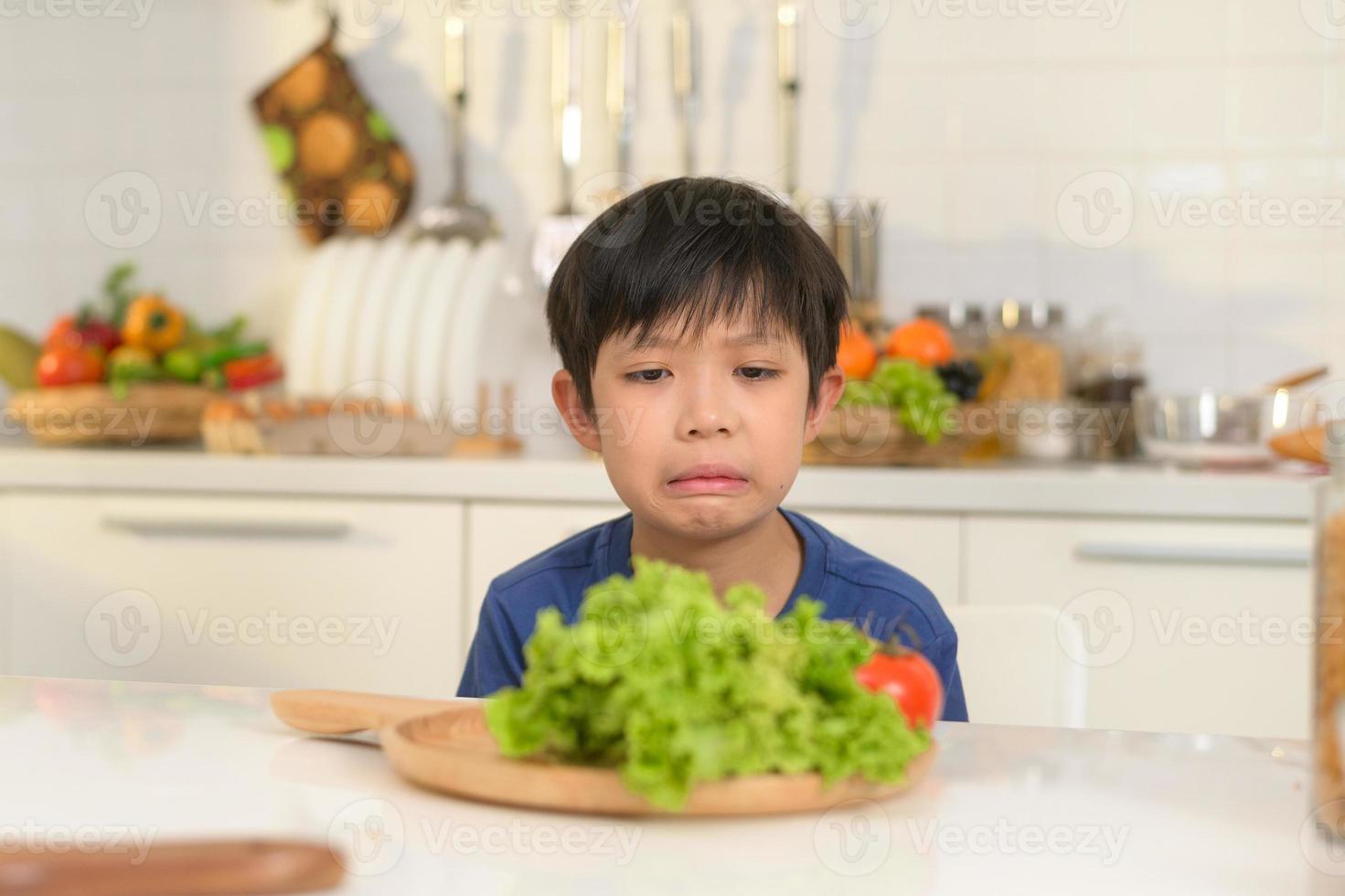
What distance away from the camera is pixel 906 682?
0.64m

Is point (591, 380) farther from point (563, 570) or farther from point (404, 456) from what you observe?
point (404, 456)

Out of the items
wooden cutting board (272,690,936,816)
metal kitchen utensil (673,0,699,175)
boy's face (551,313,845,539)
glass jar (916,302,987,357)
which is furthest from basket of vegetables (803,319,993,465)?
wooden cutting board (272,690,936,816)

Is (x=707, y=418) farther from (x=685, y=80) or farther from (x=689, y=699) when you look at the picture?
(x=685, y=80)

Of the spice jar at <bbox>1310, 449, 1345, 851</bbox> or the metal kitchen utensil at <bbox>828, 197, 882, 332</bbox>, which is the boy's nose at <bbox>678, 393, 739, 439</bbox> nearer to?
the spice jar at <bbox>1310, 449, 1345, 851</bbox>

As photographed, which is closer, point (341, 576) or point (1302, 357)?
point (341, 576)

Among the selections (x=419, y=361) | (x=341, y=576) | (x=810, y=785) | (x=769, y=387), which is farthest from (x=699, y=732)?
(x=419, y=361)

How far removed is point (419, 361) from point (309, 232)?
0.44 metres

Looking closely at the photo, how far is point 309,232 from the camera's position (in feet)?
8.24

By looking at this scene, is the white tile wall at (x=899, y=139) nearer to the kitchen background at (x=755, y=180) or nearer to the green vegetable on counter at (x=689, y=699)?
the kitchen background at (x=755, y=180)

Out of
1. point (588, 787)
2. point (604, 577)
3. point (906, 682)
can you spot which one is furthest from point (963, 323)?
point (588, 787)

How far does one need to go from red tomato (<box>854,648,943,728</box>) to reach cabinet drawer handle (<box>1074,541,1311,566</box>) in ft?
3.75

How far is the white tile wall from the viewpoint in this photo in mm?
2236

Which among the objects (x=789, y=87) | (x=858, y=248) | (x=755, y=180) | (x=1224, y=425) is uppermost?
(x=789, y=87)

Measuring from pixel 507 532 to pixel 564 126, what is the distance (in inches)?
31.9
